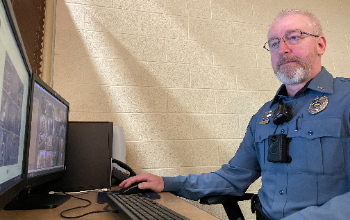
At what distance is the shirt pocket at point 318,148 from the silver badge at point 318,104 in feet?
0.15

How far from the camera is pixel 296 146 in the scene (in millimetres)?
1100

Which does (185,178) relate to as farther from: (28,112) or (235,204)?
(28,112)

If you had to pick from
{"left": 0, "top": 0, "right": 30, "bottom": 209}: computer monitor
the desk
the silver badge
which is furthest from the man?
{"left": 0, "top": 0, "right": 30, "bottom": 209}: computer monitor

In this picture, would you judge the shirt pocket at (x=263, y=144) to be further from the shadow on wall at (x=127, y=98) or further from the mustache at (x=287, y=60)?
the shadow on wall at (x=127, y=98)

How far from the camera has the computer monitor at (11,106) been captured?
480 mm

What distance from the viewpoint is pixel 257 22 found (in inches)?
88.1

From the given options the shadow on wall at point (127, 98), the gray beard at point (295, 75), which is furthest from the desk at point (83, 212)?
the shadow on wall at point (127, 98)

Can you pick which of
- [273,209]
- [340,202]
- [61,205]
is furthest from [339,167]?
[61,205]

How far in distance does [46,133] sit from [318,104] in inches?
44.3

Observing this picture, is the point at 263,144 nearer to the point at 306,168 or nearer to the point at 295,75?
the point at 306,168

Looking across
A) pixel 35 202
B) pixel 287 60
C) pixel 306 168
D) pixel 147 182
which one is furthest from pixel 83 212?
pixel 287 60

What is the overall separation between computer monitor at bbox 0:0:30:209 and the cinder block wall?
1.20m

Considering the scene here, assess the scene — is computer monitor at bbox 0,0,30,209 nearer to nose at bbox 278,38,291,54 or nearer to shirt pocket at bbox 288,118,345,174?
shirt pocket at bbox 288,118,345,174

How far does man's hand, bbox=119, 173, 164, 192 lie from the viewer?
3.49 ft
